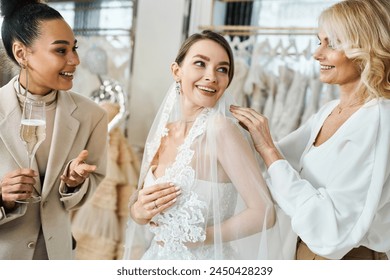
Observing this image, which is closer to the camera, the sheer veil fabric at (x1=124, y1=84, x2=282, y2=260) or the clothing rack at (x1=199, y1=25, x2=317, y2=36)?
the sheer veil fabric at (x1=124, y1=84, x2=282, y2=260)

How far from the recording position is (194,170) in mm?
1533

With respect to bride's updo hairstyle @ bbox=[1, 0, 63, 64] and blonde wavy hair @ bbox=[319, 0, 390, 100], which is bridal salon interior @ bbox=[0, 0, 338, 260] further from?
blonde wavy hair @ bbox=[319, 0, 390, 100]

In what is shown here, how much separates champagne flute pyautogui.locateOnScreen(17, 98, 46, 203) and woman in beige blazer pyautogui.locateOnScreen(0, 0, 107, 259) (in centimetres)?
5

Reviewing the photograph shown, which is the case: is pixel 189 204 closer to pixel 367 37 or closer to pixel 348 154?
pixel 348 154

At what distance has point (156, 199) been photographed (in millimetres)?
1518

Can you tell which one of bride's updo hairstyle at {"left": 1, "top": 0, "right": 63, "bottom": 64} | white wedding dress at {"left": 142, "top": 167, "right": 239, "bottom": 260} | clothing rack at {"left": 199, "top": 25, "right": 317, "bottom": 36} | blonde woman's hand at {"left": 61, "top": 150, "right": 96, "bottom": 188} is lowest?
white wedding dress at {"left": 142, "top": 167, "right": 239, "bottom": 260}

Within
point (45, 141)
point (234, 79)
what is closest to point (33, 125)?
point (45, 141)

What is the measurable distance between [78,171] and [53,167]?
0.32ft

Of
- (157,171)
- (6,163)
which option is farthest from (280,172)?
(6,163)

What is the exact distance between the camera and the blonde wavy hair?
1.49m

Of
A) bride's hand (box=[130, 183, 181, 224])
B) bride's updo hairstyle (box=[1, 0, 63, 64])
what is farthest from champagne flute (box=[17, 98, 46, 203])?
bride's hand (box=[130, 183, 181, 224])

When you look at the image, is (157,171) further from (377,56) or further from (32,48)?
(377,56)

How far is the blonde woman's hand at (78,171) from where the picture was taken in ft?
4.87
